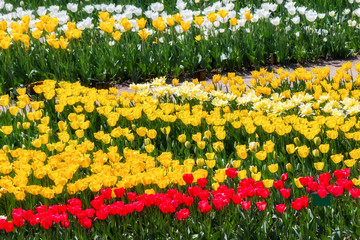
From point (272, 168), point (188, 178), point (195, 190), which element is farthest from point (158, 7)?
point (195, 190)

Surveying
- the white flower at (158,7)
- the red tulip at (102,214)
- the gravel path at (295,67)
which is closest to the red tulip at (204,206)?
the red tulip at (102,214)

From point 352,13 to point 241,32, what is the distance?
170cm

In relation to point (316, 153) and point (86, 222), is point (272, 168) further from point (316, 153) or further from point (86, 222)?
point (86, 222)

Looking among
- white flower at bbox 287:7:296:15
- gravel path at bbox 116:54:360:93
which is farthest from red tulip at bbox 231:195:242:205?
white flower at bbox 287:7:296:15

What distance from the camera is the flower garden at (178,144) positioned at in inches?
125

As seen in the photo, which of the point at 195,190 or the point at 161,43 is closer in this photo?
the point at 195,190

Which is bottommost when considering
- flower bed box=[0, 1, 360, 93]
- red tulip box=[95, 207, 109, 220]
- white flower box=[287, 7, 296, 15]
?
red tulip box=[95, 207, 109, 220]

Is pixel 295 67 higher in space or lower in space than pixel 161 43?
lower

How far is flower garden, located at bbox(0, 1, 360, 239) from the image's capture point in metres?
3.17

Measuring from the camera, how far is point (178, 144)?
4574mm

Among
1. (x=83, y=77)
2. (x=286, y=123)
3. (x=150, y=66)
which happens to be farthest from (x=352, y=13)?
(x=286, y=123)

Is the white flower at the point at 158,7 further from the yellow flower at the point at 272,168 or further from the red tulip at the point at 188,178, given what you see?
the red tulip at the point at 188,178

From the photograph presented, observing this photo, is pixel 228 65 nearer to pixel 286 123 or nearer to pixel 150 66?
pixel 150 66

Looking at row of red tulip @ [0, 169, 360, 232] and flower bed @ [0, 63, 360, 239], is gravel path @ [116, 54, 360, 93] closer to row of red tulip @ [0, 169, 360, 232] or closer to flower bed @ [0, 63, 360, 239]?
flower bed @ [0, 63, 360, 239]
